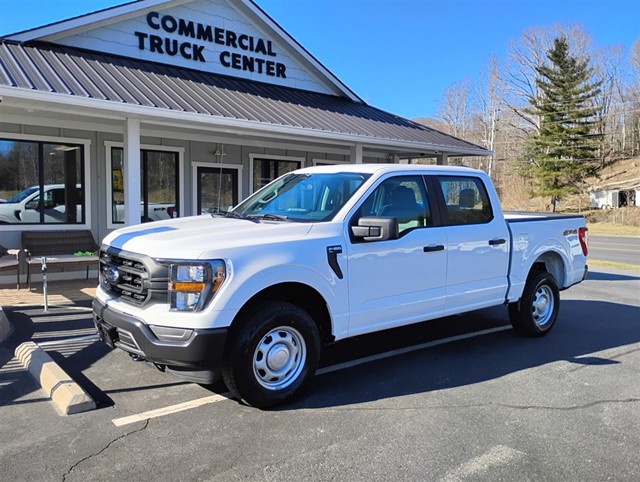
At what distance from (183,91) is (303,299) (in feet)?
23.8

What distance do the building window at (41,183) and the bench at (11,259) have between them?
3.27 feet

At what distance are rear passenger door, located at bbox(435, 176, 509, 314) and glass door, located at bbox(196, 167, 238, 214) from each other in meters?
8.52

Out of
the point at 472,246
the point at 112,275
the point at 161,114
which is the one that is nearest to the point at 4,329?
the point at 112,275

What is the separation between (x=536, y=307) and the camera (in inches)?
260

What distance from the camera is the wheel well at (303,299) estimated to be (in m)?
4.26

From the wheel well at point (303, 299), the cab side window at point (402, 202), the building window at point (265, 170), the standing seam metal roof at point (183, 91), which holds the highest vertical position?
the standing seam metal roof at point (183, 91)

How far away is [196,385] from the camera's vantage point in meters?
4.84

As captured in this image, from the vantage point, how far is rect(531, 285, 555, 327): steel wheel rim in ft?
21.6

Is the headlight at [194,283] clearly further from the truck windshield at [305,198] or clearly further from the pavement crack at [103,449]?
the truck windshield at [305,198]

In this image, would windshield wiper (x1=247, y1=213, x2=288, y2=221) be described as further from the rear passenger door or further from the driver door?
the rear passenger door

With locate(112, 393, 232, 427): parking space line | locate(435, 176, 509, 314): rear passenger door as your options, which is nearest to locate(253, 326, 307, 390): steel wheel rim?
locate(112, 393, 232, 427): parking space line

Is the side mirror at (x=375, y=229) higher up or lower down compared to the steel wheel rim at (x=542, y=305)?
higher up

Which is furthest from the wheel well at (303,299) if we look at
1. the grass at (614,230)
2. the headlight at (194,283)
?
the grass at (614,230)

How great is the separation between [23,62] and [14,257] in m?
3.37
